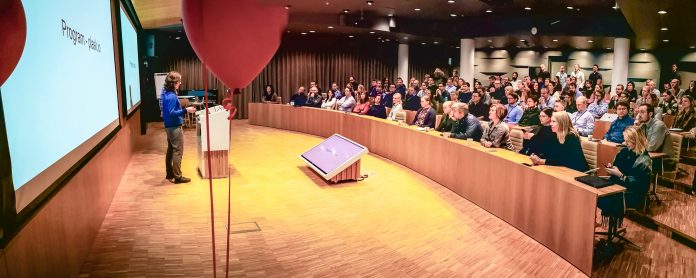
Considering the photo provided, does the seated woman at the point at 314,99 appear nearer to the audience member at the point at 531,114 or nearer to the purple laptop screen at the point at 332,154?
the purple laptop screen at the point at 332,154

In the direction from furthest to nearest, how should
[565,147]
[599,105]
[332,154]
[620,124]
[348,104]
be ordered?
[348,104] < [599,105] < [332,154] < [620,124] < [565,147]

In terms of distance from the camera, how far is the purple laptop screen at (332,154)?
6.35 m

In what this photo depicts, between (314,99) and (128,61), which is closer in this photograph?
(128,61)

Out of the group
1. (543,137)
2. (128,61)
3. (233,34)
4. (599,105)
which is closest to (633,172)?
(543,137)

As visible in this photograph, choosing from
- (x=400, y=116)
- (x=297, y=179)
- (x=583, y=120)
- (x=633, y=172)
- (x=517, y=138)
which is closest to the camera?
(x=633, y=172)

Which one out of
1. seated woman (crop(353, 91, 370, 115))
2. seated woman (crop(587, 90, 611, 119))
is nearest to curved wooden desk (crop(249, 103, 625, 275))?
seated woman (crop(353, 91, 370, 115))

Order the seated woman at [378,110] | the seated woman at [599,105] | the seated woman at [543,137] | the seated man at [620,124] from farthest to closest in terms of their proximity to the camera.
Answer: the seated woman at [378,110], the seated woman at [599,105], the seated man at [620,124], the seated woman at [543,137]

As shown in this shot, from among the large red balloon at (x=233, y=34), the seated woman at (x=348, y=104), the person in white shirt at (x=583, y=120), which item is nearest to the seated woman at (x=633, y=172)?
the person in white shirt at (x=583, y=120)

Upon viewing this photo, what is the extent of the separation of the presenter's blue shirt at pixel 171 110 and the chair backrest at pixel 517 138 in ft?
14.5

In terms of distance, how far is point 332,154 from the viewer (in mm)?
6727

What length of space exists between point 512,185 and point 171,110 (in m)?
4.28

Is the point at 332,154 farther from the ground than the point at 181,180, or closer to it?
farther from the ground

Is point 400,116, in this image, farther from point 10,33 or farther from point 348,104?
point 10,33

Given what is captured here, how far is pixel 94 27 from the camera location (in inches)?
173
